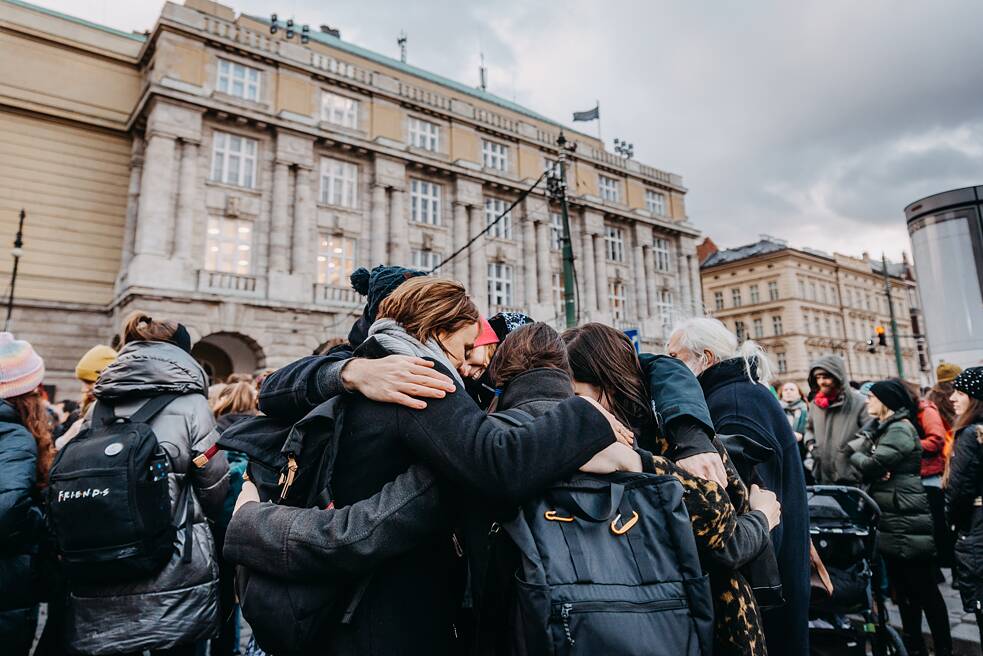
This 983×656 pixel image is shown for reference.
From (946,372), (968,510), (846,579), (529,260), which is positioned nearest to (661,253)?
(529,260)

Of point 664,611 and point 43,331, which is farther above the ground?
point 43,331

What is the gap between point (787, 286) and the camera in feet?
162

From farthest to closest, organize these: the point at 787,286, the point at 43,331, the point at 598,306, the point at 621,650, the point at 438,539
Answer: the point at 787,286
the point at 598,306
the point at 43,331
the point at 438,539
the point at 621,650

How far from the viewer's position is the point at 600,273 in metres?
31.3

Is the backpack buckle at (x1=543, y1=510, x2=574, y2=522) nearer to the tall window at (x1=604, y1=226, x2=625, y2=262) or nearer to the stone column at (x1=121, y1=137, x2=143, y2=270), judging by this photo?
the stone column at (x1=121, y1=137, x2=143, y2=270)

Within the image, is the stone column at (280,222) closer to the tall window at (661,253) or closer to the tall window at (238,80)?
the tall window at (238,80)

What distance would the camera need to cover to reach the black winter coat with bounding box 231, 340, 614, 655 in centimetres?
167

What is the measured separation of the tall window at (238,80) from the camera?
2202cm

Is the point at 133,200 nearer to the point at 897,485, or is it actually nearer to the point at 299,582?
the point at 299,582

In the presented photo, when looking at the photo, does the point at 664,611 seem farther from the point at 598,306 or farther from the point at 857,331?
the point at 857,331

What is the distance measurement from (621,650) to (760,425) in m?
1.70

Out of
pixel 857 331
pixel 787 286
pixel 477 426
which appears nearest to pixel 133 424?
pixel 477 426

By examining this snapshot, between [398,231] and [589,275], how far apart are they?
11.4 m

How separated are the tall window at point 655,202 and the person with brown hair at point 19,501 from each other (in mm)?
35682
